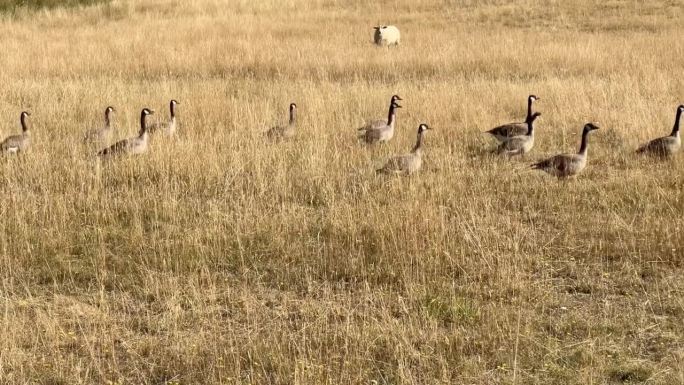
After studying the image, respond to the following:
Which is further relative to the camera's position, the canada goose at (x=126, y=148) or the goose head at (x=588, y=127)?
the canada goose at (x=126, y=148)

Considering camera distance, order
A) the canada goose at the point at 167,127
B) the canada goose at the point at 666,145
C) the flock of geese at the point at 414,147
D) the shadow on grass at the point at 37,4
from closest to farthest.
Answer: the flock of geese at the point at 414,147 → the canada goose at the point at 666,145 → the canada goose at the point at 167,127 → the shadow on grass at the point at 37,4

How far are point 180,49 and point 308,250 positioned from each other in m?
16.1

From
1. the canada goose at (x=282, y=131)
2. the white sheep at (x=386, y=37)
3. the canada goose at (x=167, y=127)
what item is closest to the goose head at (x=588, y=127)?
the canada goose at (x=282, y=131)

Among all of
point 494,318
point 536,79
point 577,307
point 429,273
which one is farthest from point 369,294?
point 536,79

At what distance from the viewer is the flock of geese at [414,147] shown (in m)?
10.4

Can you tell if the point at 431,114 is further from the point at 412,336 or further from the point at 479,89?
the point at 412,336

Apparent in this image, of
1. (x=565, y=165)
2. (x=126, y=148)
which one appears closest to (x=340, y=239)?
(x=565, y=165)

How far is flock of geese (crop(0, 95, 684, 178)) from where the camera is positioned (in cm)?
1043

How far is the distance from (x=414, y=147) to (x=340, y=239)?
153 inches

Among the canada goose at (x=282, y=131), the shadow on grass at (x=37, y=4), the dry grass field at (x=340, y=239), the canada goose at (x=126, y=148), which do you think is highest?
the shadow on grass at (x=37, y=4)

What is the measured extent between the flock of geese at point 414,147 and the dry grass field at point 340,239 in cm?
20

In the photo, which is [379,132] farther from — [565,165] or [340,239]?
[340,239]

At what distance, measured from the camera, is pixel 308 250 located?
812 cm

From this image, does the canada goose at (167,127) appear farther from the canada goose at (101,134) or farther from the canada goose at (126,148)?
the canada goose at (126,148)
